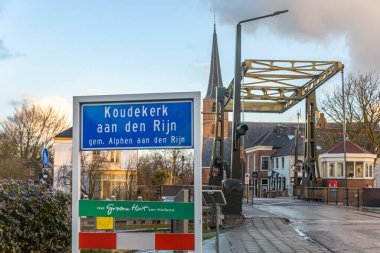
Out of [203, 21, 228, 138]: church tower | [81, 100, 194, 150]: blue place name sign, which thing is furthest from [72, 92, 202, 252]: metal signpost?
[203, 21, 228, 138]: church tower

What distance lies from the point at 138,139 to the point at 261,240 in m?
8.34

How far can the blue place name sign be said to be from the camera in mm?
6855

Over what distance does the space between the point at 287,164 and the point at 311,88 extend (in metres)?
42.6

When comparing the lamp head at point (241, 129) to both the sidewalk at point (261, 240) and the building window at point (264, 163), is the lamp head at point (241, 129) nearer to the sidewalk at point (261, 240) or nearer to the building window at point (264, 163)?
the sidewalk at point (261, 240)

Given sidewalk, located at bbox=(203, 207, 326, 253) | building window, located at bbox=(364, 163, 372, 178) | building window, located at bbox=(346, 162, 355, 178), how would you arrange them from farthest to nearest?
building window, located at bbox=(364, 163, 372, 178) < building window, located at bbox=(346, 162, 355, 178) < sidewalk, located at bbox=(203, 207, 326, 253)

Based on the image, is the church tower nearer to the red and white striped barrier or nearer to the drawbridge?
the drawbridge

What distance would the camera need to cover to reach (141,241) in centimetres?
685

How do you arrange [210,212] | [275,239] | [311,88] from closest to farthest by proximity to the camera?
1. [275,239]
2. [210,212]
3. [311,88]

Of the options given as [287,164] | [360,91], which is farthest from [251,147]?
[360,91]

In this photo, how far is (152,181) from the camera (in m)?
36.1

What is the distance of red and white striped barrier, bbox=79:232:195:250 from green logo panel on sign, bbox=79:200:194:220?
0.76 ft

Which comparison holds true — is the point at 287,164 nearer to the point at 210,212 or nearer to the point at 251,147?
the point at 251,147

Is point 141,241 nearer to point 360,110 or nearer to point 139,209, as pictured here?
point 139,209

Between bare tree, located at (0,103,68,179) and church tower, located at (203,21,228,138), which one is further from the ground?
church tower, located at (203,21,228,138)
